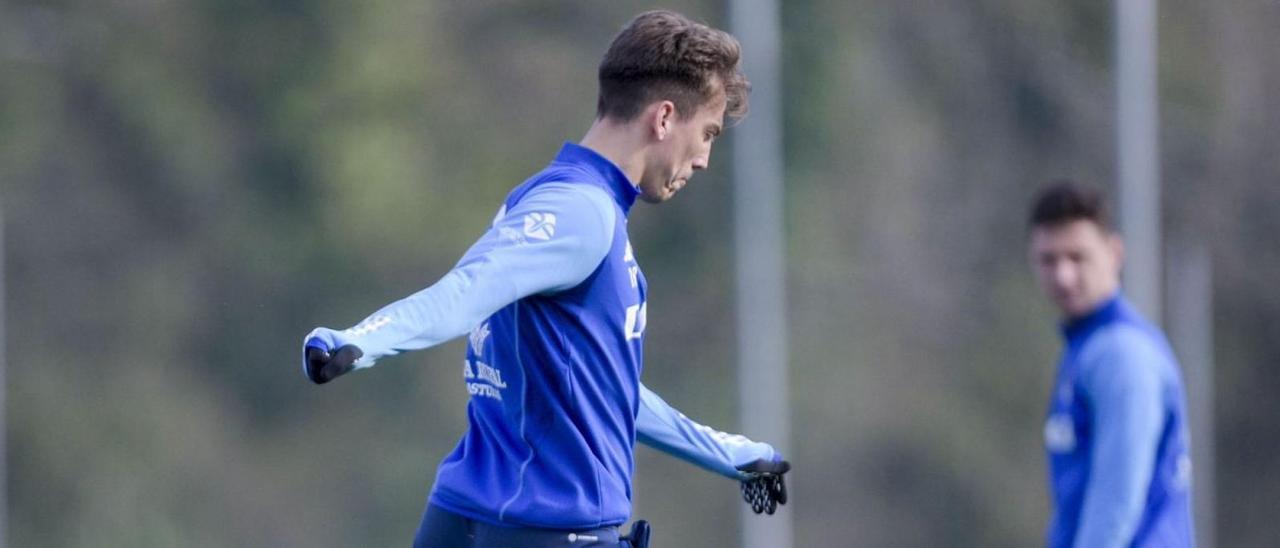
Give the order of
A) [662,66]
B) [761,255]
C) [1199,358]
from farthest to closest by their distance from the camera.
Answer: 1. [1199,358]
2. [761,255]
3. [662,66]

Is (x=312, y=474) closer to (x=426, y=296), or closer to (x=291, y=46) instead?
(x=291, y=46)

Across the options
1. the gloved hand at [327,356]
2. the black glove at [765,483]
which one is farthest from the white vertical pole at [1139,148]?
the gloved hand at [327,356]

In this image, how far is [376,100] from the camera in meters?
7.45

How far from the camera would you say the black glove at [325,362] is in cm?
212

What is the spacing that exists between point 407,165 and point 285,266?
744 millimetres

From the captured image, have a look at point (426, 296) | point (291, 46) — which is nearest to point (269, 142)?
point (291, 46)

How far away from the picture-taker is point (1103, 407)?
11.3 feet

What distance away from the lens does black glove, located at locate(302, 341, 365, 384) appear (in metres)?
2.12

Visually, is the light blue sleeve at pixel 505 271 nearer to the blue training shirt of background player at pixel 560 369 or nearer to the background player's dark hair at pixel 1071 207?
the blue training shirt of background player at pixel 560 369

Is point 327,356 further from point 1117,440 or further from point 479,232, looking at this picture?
point 479,232

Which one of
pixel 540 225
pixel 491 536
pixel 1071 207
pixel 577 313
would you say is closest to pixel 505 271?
pixel 540 225

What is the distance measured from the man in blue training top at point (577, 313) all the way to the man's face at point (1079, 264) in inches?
41.5

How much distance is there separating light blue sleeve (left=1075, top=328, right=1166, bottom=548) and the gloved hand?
1855 mm

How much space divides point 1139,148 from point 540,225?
5736 millimetres
